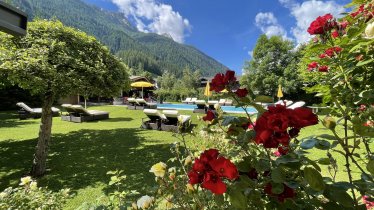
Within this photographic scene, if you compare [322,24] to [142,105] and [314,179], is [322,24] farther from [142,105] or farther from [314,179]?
[142,105]

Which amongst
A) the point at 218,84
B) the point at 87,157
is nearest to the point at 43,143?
the point at 87,157

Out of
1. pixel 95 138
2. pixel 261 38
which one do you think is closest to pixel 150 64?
pixel 261 38

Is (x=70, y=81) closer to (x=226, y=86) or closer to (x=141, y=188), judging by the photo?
(x=141, y=188)

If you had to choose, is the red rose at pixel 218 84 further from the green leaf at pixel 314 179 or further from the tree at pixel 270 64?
the tree at pixel 270 64

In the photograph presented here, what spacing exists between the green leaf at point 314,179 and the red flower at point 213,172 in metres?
0.27

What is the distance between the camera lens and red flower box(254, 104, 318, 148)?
0.94 m

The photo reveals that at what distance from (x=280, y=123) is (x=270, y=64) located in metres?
40.2

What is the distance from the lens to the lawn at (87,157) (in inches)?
224

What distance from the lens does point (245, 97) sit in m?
1.39

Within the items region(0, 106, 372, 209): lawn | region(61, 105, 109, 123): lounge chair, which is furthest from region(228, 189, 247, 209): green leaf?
region(61, 105, 109, 123): lounge chair

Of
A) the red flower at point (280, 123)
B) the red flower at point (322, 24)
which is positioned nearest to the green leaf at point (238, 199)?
Result: the red flower at point (280, 123)

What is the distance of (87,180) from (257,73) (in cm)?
3609

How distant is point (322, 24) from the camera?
2.03m

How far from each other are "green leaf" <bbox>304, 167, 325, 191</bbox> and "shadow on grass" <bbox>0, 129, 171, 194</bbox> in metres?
4.80
